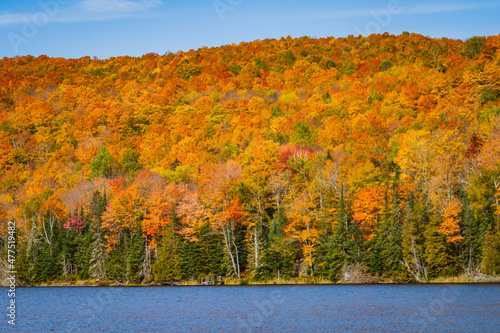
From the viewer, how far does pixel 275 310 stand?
46.9 meters

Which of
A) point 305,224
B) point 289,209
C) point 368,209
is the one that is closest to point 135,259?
point 289,209

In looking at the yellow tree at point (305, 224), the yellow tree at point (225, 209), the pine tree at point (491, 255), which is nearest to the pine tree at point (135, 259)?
the yellow tree at point (225, 209)

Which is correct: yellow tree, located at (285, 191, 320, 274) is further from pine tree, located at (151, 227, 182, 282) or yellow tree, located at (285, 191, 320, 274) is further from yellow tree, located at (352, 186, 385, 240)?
pine tree, located at (151, 227, 182, 282)

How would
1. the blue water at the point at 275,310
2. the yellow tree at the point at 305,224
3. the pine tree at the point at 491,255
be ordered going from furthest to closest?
1. the yellow tree at the point at 305,224
2. the pine tree at the point at 491,255
3. the blue water at the point at 275,310

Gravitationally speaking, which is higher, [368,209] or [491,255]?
[368,209]

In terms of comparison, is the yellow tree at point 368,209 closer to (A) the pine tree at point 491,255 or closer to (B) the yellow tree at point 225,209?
(A) the pine tree at point 491,255

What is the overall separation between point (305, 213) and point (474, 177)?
2179 cm

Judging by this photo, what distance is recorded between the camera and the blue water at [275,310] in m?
38.5

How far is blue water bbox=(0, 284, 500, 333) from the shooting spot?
38.5 metres

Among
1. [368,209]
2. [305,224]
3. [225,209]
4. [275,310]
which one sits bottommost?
[275,310]

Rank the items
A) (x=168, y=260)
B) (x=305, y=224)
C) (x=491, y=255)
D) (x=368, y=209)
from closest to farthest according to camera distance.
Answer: (x=491, y=255) < (x=368, y=209) < (x=305, y=224) < (x=168, y=260)

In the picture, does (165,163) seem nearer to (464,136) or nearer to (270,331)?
(464,136)

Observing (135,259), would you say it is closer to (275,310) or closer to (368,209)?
(368,209)

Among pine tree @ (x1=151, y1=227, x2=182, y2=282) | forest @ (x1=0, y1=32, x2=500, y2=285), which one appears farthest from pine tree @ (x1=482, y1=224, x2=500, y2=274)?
pine tree @ (x1=151, y1=227, x2=182, y2=282)
